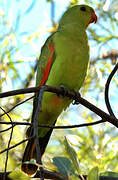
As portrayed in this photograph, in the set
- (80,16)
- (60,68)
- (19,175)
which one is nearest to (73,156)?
(19,175)

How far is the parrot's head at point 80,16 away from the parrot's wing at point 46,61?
0.32 m

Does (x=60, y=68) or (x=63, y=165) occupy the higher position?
(x=60, y=68)

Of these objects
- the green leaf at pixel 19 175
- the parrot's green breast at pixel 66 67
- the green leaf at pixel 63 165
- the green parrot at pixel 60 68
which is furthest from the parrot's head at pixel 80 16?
the green leaf at pixel 19 175

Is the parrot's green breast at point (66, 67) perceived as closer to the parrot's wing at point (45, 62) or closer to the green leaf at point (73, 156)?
the parrot's wing at point (45, 62)

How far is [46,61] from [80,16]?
593 millimetres

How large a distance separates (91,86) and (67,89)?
108 centimetres

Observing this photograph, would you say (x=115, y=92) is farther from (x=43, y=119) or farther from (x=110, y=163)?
(x=43, y=119)

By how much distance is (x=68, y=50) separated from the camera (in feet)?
6.91

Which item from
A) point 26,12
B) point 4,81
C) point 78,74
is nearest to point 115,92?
point 78,74

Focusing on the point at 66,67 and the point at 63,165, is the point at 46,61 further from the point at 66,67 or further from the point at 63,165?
the point at 63,165

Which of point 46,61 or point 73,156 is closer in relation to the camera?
point 73,156

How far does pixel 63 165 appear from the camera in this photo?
1.40 m

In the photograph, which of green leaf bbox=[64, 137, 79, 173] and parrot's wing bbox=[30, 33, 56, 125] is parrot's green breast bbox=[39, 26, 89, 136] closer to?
parrot's wing bbox=[30, 33, 56, 125]

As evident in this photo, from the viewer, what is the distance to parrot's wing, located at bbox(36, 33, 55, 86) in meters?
2.17
